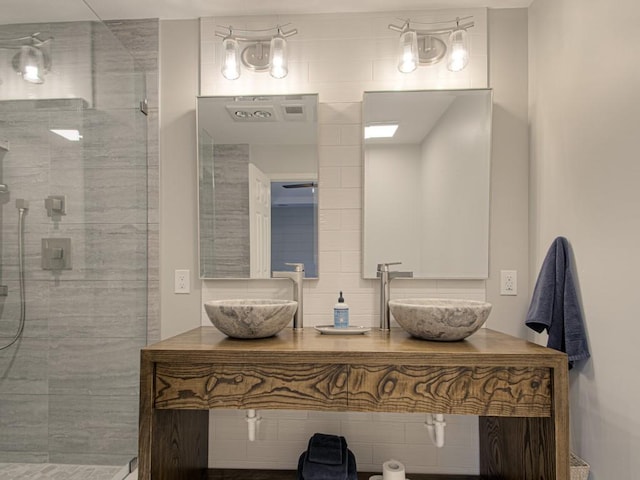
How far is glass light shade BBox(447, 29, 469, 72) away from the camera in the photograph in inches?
72.9

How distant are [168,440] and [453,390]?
1.03 metres

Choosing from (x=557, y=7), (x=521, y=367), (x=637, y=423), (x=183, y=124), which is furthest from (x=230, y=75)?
(x=637, y=423)

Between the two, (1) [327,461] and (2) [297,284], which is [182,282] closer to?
(2) [297,284]

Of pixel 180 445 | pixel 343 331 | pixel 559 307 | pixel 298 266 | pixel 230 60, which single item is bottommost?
pixel 180 445

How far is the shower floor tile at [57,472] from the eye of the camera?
143 centimetres

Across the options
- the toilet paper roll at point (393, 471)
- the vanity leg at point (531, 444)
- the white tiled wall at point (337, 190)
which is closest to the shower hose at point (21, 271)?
the white tiled wall at point (337, 190)

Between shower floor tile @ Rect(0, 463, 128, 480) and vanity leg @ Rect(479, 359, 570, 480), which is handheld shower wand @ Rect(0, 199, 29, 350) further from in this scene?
vanity leg @ Rect(479, 359, 570, 480)

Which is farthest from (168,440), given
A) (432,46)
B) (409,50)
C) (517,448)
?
(432,46)

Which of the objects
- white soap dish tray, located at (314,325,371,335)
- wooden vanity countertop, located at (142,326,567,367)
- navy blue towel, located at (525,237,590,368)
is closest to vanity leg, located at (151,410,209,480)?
wooden vanity countertop, located at (142,326,567,367)

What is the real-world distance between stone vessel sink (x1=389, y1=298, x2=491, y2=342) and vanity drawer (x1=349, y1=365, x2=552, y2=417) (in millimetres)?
163

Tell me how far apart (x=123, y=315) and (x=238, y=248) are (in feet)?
1.89

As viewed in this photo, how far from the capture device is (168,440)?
1.58m

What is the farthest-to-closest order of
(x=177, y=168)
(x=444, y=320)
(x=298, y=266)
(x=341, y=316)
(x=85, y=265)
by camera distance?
(x=177, y=168) → (x=298, y=266) → (x=341, y=316) → (x=85, y=265) → (x=444, y=320)

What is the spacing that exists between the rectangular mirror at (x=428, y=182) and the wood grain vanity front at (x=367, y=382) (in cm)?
52
